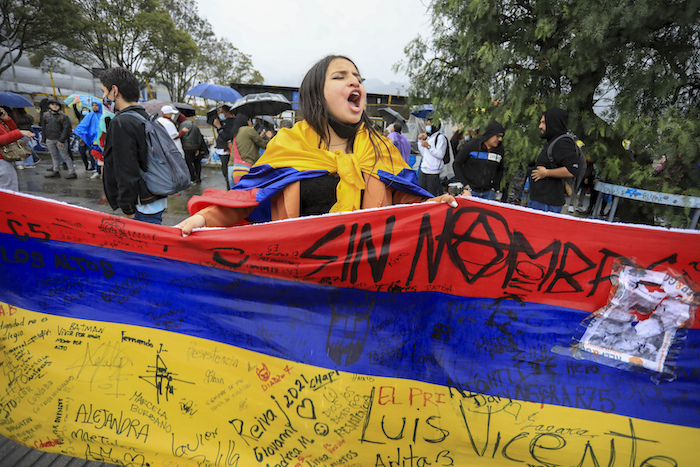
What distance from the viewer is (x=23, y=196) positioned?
1.90 m

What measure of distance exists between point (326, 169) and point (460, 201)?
0.70 m

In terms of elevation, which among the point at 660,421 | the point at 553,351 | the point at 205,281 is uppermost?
the point at 205,281

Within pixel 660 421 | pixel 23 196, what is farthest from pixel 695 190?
pixel 23 196

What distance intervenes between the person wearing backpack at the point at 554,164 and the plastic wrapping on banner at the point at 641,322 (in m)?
2.60

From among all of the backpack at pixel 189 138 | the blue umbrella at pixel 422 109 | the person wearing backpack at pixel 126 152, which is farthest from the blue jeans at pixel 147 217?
the backpack at pixel 189 138

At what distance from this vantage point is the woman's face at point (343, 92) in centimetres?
204

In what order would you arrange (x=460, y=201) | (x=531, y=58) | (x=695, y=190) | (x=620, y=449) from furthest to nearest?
(x=531, y=58), (x=695, y=190), (x=460, y=201), (x=620, y=449)

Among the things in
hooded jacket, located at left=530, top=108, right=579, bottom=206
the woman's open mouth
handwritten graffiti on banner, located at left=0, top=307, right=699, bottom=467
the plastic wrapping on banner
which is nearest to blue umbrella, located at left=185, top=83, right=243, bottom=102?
hooded jacket, located at left=530, top=108, right=579, bottom=206

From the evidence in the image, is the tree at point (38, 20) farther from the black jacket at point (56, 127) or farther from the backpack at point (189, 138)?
the backpack at point (189, 138)

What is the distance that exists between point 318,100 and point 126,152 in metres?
1.70

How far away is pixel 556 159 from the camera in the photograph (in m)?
4.14

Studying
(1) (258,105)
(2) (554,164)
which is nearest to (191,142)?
(1) (258,105)

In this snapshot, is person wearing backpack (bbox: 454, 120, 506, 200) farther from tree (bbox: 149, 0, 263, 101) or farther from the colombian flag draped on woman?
tree (bbox: 149, 0, 263, 101)

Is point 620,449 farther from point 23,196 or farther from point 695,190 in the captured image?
point 695,190
